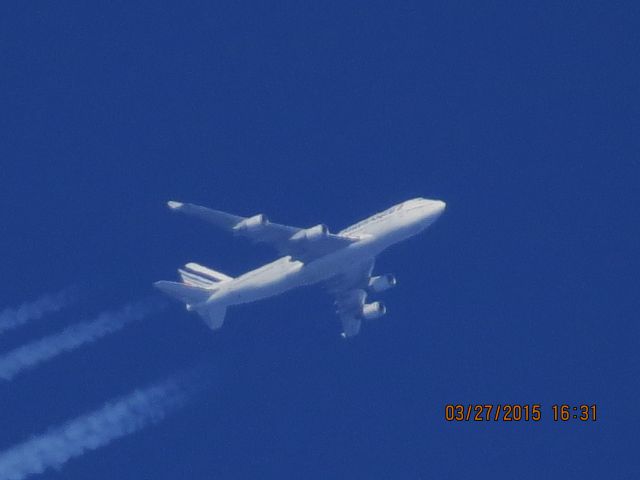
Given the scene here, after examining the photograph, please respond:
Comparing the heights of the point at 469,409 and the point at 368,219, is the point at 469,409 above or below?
below

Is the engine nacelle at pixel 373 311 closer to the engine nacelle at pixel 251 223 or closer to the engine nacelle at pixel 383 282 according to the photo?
the engine nacelle at pixel 383 282

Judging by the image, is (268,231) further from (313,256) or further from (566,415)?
(566,415)

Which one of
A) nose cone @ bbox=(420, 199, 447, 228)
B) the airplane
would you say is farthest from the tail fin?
nose cone @ bbox=(420, 199, 447, 228)

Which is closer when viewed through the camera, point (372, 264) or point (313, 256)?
point (313, 256)

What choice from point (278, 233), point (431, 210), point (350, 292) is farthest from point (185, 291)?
point (431, 210)

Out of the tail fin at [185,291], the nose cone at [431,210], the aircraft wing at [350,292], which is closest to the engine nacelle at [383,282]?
the aircraft wing at [350,292]

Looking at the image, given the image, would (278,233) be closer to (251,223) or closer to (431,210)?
(251,223)

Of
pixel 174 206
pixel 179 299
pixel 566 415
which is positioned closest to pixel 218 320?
pixel 179 299
